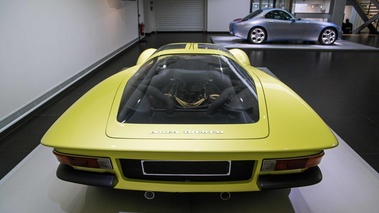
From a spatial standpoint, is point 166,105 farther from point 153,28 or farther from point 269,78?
point 153,28

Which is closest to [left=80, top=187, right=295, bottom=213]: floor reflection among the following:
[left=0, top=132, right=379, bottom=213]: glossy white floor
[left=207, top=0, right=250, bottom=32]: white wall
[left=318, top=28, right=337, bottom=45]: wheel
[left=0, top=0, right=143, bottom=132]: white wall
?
[left=0, top=132, right=379, bottom=213]: glossy white floor

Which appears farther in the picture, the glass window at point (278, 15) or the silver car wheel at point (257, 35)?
the silver car wheel at point (257, 35)

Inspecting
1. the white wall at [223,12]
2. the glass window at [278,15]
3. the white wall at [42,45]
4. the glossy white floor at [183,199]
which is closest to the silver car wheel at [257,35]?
the glass window at [278,15]

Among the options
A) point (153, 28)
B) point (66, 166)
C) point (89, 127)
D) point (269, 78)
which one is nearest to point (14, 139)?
point (66, 166)

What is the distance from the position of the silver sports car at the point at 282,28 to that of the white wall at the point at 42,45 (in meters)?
4.44

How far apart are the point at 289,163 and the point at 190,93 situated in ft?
2.86

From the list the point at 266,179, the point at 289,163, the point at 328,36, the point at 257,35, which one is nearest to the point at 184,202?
the point at 266,179

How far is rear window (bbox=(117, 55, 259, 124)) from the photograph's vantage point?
140 cm

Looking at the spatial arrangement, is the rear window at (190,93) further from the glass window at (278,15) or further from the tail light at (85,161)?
the glass window at (278,15)

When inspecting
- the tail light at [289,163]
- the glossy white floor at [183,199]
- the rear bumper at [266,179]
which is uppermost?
the tail light at [289,163]

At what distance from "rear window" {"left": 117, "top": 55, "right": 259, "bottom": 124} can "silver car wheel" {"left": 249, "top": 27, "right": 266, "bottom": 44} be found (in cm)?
645

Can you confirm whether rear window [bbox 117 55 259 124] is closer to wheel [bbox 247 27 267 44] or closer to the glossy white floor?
the glossy white floor

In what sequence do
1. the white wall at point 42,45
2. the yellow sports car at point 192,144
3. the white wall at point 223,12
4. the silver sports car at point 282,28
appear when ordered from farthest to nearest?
the white wall at point 223,12, the silver sports car at point 282,28, the white wall at point 42,45, the yellow sports car at point 192,144

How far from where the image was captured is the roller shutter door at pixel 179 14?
41.9ft
